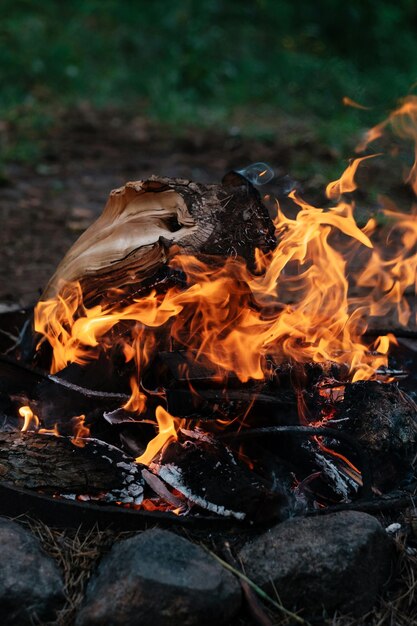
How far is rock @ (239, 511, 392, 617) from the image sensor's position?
2412mm

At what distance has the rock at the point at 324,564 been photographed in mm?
2412

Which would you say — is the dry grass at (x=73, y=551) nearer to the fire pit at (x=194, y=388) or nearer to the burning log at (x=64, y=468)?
the fire pit at (x=194, y=388)

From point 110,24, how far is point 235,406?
9.75 metres

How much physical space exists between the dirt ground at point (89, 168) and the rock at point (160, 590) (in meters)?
3.13

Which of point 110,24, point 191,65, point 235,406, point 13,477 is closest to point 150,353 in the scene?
point 235,406

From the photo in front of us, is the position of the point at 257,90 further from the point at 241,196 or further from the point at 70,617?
the point at 70,617

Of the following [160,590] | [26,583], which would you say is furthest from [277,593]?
[26,583]

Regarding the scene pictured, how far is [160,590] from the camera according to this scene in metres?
2.29

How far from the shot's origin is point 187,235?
3.02 meters

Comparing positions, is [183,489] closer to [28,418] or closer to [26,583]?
[26,583]

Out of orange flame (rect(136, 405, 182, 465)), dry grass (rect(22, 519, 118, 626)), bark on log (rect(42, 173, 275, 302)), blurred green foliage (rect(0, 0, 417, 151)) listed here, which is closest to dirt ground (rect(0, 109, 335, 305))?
blurred green foliage (rect(0, 0, 417, 151))

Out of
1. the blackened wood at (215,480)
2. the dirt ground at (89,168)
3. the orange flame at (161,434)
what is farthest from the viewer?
the dirt ground at (89,168)

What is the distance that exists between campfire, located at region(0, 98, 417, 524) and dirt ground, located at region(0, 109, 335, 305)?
2.18 m

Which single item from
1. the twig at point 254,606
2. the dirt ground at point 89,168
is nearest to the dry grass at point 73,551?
the twig at point 254,606
